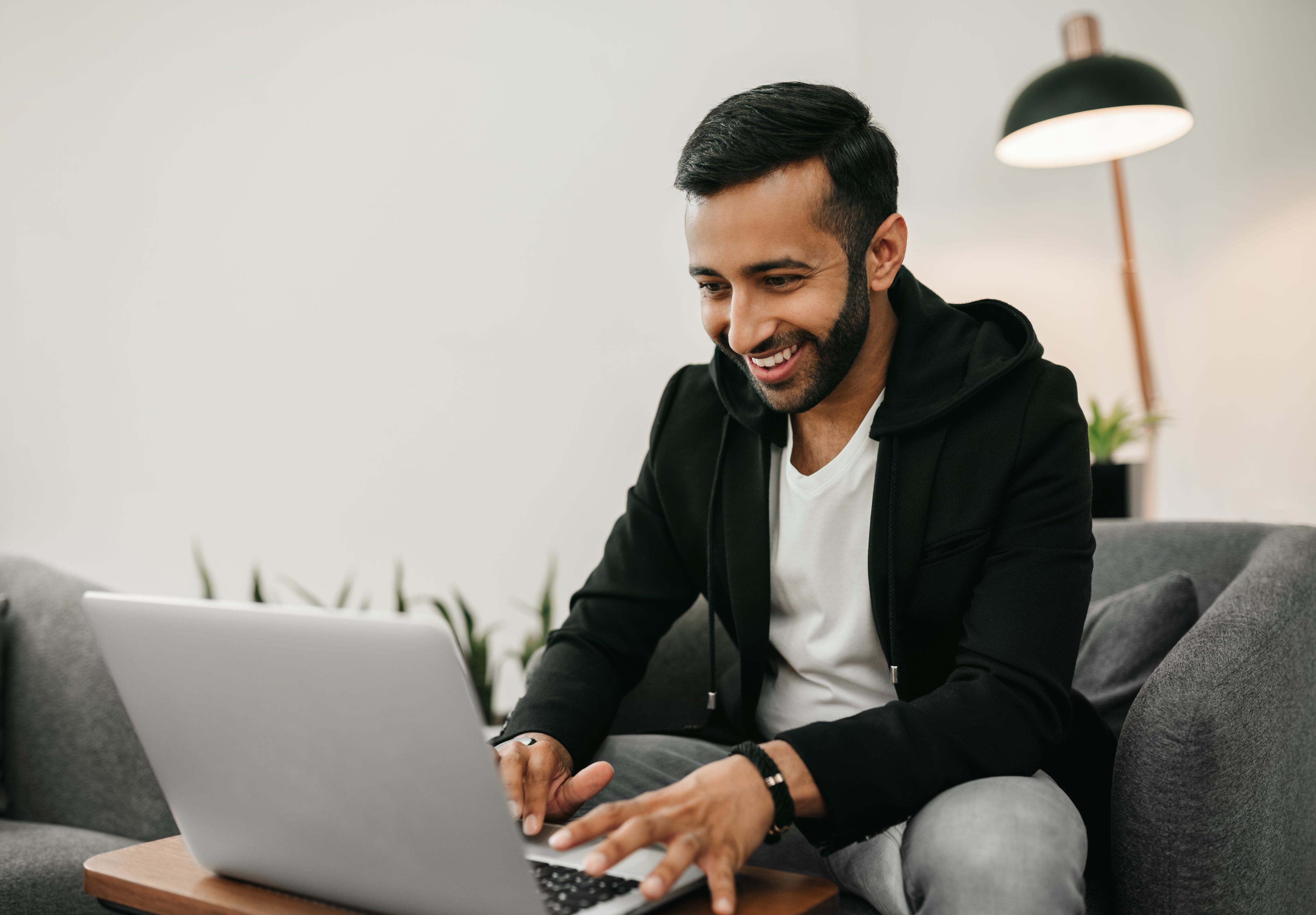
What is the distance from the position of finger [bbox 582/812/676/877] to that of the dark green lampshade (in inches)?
86.2

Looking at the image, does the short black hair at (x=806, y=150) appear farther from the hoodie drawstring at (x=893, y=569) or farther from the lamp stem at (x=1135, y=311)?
the lamp stem at (x=1135, y=311)

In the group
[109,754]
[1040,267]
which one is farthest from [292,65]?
[1040,267]

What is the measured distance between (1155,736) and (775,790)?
1.50 ft

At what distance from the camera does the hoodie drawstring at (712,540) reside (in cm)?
124

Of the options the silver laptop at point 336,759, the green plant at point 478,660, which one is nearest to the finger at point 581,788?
the silver laptop at point 336,759

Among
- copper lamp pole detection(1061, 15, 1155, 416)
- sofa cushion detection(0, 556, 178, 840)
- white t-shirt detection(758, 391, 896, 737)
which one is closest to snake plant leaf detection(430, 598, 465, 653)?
sofa cushion detection(0, 556, 178, 840)

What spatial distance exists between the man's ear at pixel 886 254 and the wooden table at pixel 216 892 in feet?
2.27

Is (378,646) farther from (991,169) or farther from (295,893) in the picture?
(991,169)

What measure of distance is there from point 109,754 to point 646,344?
1.64m

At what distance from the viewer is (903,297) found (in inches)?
47.9

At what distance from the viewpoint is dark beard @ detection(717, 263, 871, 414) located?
1.11 metres

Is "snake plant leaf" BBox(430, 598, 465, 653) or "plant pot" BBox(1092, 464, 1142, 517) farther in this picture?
"plant pot" BBox(1092, 464, 1142, 517)

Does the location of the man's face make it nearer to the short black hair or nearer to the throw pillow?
the short black hair

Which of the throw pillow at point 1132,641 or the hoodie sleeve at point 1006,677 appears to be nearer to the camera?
the hoodie sleeve at point 1006,677
